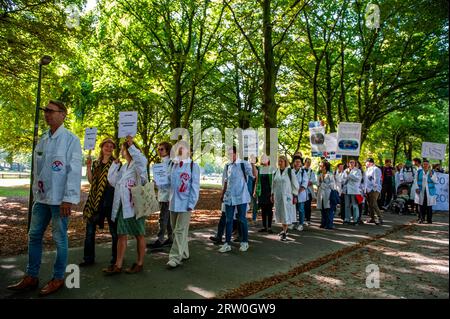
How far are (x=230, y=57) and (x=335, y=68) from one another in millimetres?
6353

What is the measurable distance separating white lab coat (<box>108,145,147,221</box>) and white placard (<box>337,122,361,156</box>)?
777 cm

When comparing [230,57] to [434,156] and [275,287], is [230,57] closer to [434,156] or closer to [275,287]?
[434,156]

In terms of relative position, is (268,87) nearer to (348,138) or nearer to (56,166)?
(348,138)

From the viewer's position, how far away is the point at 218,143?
94.7 feet

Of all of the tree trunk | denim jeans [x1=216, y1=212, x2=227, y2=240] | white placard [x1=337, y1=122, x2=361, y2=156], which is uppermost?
the tree trunk

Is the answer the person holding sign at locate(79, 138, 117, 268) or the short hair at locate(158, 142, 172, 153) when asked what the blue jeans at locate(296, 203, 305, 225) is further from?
the person holding sign at locate(79, 138, 117, 268)

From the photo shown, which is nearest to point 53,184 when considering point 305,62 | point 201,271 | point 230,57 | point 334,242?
point 201,271

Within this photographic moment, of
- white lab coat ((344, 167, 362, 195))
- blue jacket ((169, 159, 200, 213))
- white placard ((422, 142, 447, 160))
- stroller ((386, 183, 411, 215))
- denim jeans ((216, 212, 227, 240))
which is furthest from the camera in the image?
stroller ((386, 183, 411, 215))

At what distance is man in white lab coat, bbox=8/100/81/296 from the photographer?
14.5ft

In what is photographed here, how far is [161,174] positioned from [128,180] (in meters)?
0.87

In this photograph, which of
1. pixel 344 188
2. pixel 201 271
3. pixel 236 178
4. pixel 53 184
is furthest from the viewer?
pixel 344 188

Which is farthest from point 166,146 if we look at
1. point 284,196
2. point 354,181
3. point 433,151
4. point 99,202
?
point 354,181

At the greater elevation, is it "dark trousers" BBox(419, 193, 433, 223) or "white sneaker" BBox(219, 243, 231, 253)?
"dark trousers" BBox(419, 193, 433, 223)

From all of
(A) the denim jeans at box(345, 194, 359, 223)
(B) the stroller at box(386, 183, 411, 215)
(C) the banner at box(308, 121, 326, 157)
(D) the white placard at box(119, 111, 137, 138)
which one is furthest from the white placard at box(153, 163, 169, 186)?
(B) the stroller at box(386, 183, 411, 215)
